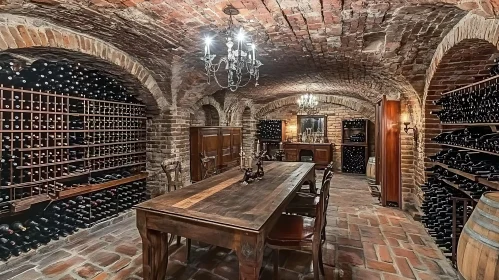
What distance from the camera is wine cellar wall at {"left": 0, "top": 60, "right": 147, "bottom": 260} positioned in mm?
2645

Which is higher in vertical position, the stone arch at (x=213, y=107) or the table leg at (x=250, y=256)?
the stone arch at (x=213, y=107)

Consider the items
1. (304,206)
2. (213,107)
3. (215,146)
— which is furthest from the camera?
(213,107)

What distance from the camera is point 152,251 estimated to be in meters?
2.06

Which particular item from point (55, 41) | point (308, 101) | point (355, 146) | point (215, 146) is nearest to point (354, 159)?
point (355, 146)

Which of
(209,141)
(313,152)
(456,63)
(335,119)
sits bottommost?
(313,152)

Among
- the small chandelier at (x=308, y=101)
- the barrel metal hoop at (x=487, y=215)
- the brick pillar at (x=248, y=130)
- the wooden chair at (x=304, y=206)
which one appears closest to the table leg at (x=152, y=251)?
the wooden chair at (x=304, y=206)

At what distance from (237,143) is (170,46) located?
4509 mm

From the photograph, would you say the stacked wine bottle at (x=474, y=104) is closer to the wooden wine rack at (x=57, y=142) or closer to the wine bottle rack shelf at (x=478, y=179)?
the wine bottle rack shelf at (x=478, y=179)

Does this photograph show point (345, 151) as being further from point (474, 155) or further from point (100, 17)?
point (100, 17)

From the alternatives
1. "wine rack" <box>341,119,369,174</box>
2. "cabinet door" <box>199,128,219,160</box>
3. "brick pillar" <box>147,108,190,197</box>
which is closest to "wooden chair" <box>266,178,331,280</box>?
"brick pillar" <box>147,108,190,197</box>

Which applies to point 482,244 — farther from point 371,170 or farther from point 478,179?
point 371,170

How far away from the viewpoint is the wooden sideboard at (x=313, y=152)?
8328 millimetres

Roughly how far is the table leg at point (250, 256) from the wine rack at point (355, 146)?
7.16m

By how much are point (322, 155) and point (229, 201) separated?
6700mm
